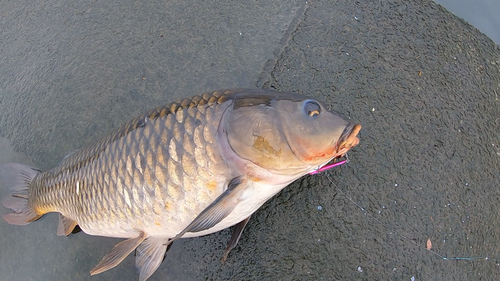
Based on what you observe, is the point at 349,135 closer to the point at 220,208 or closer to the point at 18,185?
the point at 220,208

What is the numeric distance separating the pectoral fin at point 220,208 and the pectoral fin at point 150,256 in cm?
48

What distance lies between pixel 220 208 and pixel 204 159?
21 cm

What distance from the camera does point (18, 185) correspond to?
6.92 ft

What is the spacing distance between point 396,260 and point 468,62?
4.36ft

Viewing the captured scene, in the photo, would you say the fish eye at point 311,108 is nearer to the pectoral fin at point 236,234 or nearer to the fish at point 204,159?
the fish at point 204,159

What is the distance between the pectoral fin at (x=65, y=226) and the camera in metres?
1.93

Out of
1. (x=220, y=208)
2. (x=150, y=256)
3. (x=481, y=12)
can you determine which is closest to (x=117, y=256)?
(x=150, y=256)

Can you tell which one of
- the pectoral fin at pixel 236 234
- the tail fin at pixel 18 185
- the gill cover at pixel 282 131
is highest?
the gill cover at pixel 282 131

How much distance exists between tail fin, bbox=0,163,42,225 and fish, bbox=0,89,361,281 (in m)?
0.65

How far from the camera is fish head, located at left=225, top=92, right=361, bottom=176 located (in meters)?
1.30

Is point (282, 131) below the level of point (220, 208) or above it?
above

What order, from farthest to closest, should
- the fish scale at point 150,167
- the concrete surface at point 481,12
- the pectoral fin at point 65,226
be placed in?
the concrete surface at point 481,12, the pectoral fin at point 65,226, the fish scale at point 150,167

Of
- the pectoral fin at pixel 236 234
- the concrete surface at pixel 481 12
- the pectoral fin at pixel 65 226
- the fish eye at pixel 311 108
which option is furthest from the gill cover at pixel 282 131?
the concrete surface at pixel 481 12

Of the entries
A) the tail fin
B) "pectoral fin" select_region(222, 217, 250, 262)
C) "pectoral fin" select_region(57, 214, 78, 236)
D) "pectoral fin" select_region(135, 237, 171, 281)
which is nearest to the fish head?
"pectoral fin" select_region(222, 217, 250, 262)
